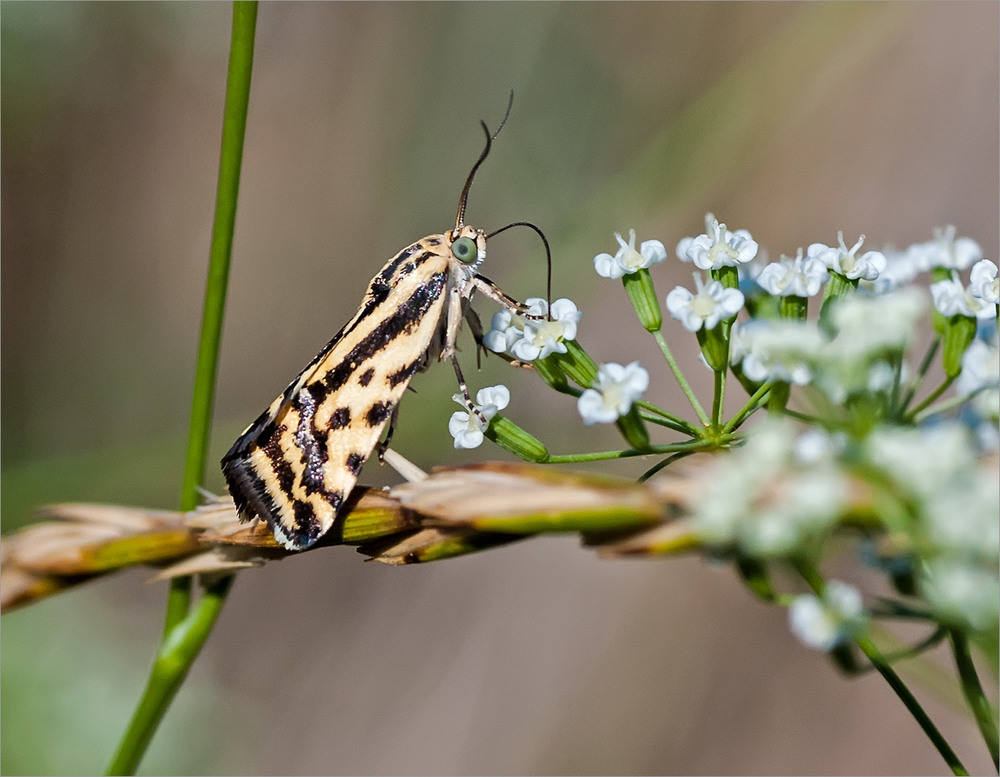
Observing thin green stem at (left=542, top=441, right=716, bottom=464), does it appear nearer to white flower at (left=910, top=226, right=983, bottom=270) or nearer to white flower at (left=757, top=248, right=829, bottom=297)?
white flower at (left=757, top=248, right=829, bottom=297)

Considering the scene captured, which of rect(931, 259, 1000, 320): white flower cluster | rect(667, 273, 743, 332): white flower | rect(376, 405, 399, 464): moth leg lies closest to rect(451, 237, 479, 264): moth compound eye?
rect(376, 405, 399, 464): moth leg

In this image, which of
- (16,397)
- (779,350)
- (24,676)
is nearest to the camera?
(779,350)

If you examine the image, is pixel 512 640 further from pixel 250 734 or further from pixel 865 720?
pixel 865 720

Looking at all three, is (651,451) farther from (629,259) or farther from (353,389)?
(353,389)

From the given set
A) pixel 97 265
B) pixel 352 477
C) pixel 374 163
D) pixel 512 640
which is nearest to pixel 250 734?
pixel 512 640

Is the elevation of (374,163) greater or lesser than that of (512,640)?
greater

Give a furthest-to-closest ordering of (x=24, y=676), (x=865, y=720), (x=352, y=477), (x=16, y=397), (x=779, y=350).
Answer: (x=865, y=720) < (x=16, y=397) < (x=24, y=676) < (x=352, y=477) < (x=779, y=350)
